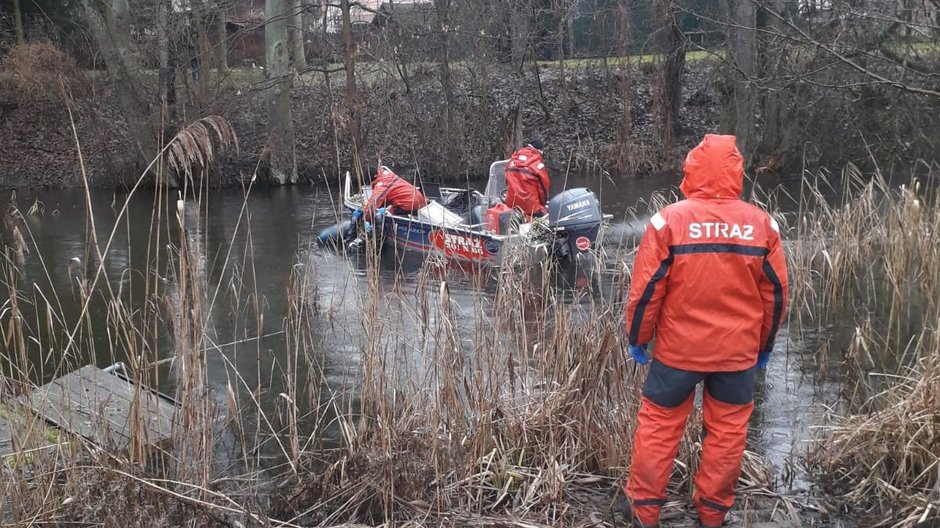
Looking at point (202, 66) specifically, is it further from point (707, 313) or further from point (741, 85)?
point (707, 313)

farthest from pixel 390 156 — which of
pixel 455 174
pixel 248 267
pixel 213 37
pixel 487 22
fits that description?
pixel 248 267

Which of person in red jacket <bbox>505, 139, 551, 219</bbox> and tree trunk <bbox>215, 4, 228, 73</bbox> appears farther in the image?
tree trunk <bbox>215, 4, 228, 73</bbox>

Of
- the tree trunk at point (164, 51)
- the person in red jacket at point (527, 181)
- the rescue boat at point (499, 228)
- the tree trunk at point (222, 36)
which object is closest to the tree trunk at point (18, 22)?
the tree trunk at point (222, 36)

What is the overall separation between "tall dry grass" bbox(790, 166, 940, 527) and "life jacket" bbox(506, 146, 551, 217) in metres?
3.31

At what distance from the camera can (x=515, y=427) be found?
4660mm

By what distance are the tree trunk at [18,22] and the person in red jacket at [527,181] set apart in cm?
1818

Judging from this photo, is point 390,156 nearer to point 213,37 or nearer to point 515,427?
point 213,37

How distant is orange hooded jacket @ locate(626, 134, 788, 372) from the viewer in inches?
150

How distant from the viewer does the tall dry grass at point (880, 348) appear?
435cm

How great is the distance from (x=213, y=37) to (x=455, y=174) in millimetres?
10339

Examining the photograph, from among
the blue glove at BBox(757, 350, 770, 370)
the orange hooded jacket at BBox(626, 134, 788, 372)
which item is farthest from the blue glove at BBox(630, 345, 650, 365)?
the blue glove at BBox(757, 350, 770, 370)

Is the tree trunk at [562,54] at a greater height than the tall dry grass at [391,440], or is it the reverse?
the tree trunk at [562,54]

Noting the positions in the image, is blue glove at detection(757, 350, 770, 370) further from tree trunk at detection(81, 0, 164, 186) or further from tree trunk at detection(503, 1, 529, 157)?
tree trunk at detection(81, 0, 164, 186)

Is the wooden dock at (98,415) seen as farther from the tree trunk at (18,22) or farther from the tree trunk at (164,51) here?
the tree trunk at (18,22)
